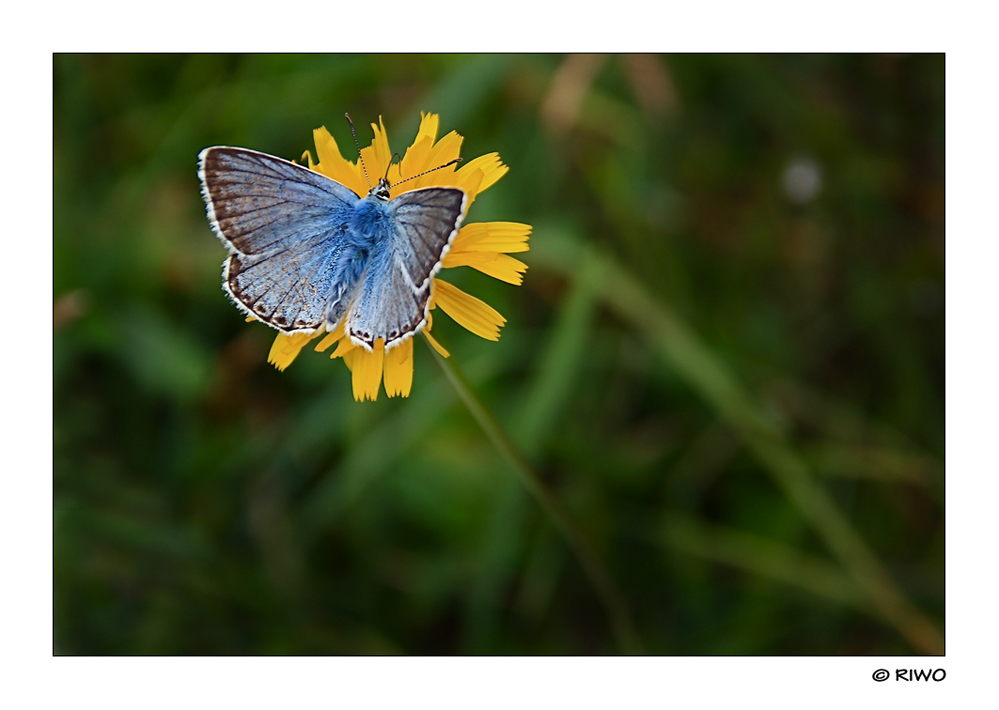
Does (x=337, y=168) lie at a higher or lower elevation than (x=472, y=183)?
higher

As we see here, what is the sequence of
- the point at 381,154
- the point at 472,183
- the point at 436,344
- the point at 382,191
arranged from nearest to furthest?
the point at 436,344 → the point at 472,183 → the point at 382,191 → the point at 381,154

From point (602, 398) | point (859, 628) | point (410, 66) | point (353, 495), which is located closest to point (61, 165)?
point (410, 66)

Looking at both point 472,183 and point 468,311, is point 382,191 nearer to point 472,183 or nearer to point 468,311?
point 472,183

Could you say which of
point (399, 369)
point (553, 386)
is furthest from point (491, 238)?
point (553, 386)

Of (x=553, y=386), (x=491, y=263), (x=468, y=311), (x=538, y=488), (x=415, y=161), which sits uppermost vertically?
(x=415, y=161)

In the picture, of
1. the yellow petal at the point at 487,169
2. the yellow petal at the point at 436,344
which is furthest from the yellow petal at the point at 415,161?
the yellow petal at the point at 436,344

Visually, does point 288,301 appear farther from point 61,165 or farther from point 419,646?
point 61,165
